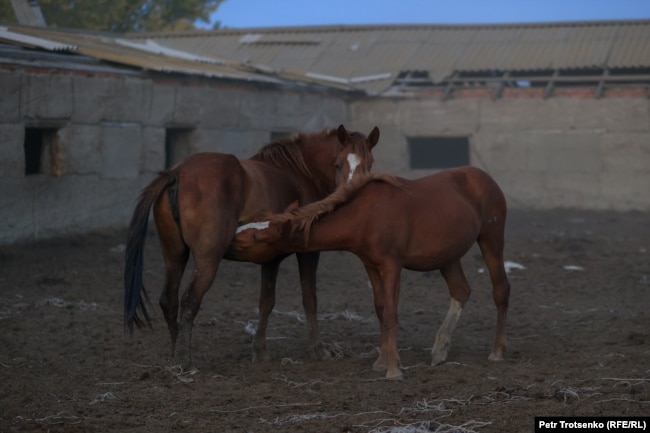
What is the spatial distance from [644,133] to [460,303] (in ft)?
42.3

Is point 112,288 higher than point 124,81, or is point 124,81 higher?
point 124,81

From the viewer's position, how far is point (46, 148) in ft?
41.2

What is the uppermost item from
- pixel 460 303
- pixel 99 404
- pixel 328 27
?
pixel 328 27

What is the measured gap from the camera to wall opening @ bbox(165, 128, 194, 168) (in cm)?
1512

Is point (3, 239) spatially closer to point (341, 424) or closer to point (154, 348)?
point (154, 348)

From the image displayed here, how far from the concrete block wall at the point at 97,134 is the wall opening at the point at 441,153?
6.99 metres

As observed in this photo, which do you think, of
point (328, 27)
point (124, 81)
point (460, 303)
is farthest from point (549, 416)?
point (328, 27)

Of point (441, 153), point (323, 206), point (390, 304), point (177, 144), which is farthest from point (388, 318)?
point (441, 153)

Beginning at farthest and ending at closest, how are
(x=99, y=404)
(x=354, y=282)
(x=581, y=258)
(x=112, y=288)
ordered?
(x=581, y=258) → (x=354, y=282) → (x=112, y=288) → (x=99, y=404)

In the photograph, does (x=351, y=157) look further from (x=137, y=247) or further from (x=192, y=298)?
(x=137, y=247)

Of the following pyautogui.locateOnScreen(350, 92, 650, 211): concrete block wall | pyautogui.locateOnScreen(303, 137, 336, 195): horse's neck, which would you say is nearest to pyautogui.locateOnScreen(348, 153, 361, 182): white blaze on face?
pyautogui.locateOnScreen(303, 137, 336, 195): horse's neck

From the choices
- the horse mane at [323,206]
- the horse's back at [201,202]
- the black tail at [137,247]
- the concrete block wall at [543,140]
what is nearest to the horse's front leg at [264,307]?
the horse's back at [201,202]

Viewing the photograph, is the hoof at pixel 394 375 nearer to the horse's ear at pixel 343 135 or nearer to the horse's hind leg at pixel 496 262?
the horse's hind leg at pixel 496 262

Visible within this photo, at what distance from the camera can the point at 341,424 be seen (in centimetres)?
527
